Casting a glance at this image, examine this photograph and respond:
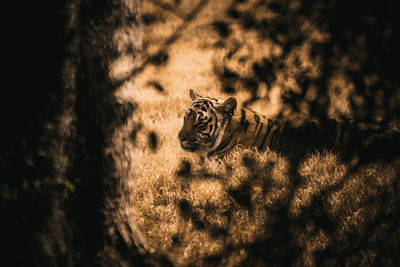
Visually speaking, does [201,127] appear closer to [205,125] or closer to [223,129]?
[205,125]

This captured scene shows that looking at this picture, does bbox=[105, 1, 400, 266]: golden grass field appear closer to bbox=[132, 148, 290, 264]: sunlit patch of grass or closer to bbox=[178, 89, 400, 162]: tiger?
bbox=[132, 148, 290, 264]: sunlit patch of grass

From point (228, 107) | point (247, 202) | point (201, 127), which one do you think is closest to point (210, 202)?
point (247, 202)

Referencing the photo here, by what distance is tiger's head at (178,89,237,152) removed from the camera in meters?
3.84

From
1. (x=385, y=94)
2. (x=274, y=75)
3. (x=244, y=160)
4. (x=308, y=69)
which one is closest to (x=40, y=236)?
(x=244, y=160)

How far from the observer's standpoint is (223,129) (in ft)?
13.0

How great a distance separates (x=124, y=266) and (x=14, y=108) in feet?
4.76

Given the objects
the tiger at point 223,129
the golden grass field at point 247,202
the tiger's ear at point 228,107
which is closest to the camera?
the golden grass field at point 247,202

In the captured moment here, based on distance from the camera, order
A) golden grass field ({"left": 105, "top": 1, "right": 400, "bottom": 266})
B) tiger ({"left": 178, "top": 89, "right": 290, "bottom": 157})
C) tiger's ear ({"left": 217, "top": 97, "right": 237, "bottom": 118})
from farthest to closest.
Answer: tiger ({"left": 178, "top": 89, "right": 290, "bottom": 157}) < tiger's ear ({"left": 217, "top": 97, "right": 237, "bottom": 118}) < golden grass field ({"left": 105, "top": 1, "right": 400, "bottom": 266})

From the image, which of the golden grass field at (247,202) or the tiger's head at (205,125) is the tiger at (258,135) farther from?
the golden grass field at (247,202)

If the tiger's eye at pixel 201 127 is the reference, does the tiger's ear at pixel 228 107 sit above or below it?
above

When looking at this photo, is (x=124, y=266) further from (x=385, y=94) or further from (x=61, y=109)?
(x=385, y=94)

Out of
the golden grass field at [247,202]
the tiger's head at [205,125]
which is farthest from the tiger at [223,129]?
the golden grass field at [247,202]

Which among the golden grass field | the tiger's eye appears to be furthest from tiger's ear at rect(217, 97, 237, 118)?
the golden grass field

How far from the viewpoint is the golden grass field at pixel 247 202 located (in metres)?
2.70
